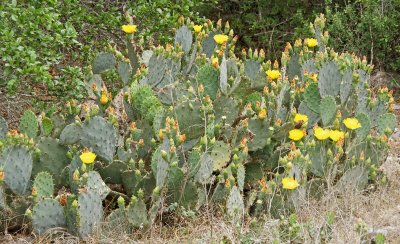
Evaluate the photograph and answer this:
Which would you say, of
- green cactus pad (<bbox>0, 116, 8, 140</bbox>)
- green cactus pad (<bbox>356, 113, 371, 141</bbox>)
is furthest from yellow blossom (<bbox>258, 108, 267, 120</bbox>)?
green cactus pad (<bbox>0, 116, 8, 140</bbox>)

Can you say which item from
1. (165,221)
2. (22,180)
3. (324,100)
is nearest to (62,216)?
Answer: (22,180)

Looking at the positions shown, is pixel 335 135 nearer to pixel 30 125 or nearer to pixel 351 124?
pixel 351 124

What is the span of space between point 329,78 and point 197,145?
1032mm

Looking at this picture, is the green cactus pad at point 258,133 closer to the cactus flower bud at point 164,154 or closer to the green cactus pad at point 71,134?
the cactus flower bud at point 164,154

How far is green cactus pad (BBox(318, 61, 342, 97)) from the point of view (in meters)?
5.30

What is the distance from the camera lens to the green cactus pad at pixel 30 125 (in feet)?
16.0

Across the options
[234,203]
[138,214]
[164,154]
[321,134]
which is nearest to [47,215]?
[138,214]

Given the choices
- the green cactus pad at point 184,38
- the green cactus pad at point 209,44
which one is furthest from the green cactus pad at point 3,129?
the green cactus pad at point 209,44

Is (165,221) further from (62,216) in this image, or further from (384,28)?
(384,28)

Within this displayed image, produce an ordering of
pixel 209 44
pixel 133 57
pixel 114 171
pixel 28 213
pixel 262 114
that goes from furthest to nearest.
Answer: pixel 209 44, pixel 133 57, pixel 262 114, pixel 114 171, pixel 28 213

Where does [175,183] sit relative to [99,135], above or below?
below

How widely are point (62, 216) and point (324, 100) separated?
1.78 meters

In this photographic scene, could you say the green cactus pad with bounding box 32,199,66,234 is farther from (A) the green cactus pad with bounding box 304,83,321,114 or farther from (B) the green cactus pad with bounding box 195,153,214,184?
(A) the green cactus pad with bounding box 304,83,321,114

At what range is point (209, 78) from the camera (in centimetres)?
507
